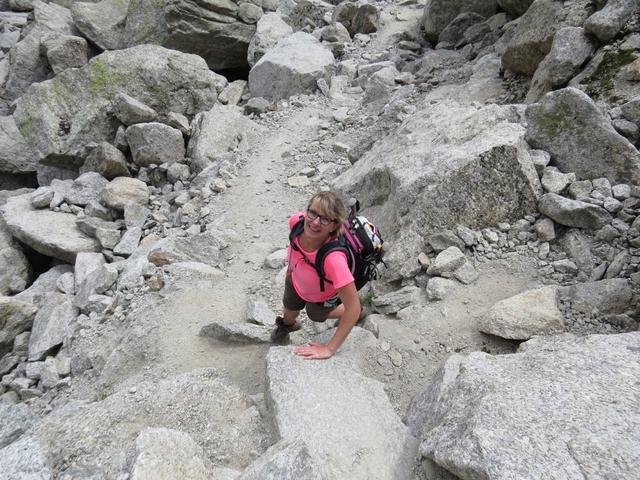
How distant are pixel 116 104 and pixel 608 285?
14.3 meters

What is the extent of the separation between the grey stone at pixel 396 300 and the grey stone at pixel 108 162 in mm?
9877

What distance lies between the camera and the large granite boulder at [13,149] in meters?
14.7

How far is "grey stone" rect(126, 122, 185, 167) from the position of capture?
1322 centimetres

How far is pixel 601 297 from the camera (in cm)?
545

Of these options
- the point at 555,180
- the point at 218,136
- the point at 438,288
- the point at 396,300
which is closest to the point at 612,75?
the point at 555,180

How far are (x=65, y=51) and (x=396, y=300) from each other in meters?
19.6

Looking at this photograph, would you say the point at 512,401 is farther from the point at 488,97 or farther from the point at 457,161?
the point at 488,97

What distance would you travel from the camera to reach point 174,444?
3.54m

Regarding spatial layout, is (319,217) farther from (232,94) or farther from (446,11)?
(446,11)

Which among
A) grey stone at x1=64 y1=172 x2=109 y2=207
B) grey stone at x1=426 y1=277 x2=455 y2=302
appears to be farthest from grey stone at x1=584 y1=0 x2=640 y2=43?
grey stone at x1=64 y1=172 x2=109 y2=207

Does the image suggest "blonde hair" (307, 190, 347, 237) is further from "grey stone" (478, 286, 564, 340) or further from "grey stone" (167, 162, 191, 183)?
"grey stone" (167, 162, 191, 183)

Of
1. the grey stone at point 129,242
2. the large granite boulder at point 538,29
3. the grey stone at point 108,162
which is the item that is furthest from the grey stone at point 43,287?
the large granite boulder at point 538,29

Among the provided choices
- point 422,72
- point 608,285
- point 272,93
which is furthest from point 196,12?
point 608,285

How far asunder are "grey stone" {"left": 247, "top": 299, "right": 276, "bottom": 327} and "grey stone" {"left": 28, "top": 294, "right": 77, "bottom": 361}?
12.4 feet
